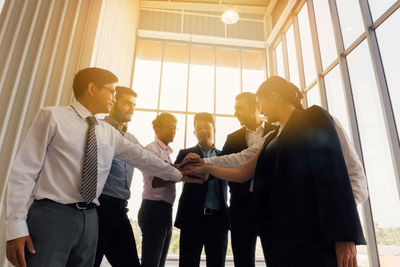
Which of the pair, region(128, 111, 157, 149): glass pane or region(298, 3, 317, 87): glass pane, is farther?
region(128, 111, 157, 149): glass pane

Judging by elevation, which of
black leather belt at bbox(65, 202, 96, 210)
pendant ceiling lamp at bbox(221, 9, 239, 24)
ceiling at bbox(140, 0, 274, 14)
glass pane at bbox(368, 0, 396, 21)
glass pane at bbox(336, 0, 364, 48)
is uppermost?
ceiling at bbox(140, 0, 274, 14)

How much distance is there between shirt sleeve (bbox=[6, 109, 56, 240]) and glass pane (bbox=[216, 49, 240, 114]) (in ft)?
15.3

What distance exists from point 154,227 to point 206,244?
454 millimetres

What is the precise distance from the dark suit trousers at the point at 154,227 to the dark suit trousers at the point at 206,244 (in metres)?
0.18

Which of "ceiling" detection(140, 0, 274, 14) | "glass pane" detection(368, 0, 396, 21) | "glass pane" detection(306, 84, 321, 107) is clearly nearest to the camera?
"glass pane" detection(368, 0, 396, 21)

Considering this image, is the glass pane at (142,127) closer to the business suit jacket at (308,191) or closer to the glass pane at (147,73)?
the glass pane at (147,73)

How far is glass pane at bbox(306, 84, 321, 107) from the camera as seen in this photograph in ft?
14.5

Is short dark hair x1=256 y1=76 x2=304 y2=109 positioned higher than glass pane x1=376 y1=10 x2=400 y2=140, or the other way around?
glass pane x1=376 y1=10 x2=400 y2=140

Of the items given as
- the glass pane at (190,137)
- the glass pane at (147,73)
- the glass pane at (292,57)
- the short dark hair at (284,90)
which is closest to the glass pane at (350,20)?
the glass pane at (292,57)

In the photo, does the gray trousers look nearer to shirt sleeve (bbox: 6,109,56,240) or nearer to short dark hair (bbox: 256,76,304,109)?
shirt sleeve (bbox: 6,109,56,240)

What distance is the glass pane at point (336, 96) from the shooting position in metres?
3.65

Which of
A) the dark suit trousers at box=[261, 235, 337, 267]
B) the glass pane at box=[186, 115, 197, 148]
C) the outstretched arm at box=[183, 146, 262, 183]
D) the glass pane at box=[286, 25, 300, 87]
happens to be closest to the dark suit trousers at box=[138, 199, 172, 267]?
the outstretched arm at box=[183, 146, 262, 183]

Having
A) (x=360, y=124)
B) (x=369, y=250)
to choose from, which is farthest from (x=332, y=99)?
(x=369, y=250)

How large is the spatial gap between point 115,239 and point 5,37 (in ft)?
6.08
